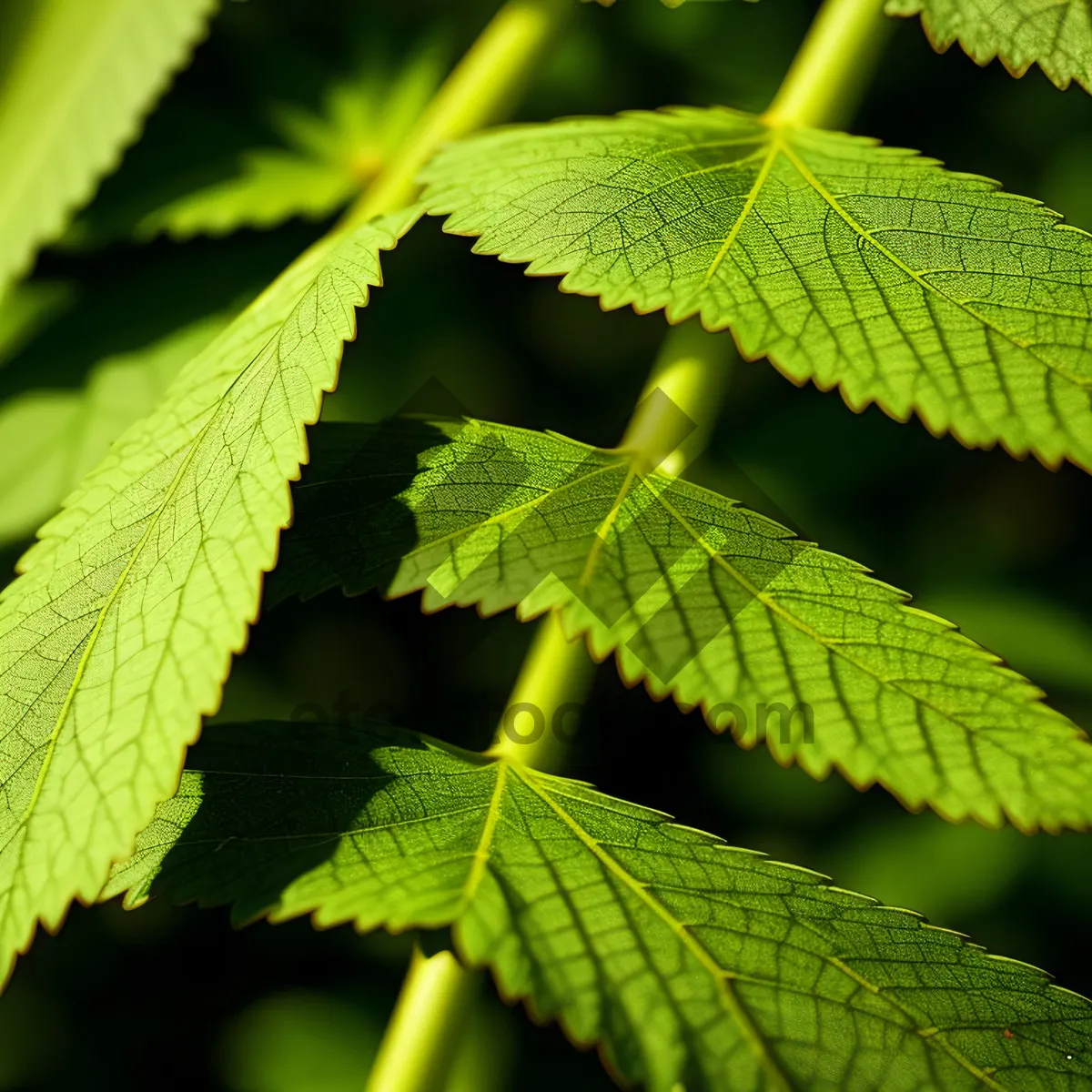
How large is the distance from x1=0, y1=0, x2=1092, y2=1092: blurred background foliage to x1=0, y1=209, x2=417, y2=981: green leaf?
0.39 meters

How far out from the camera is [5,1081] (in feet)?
3.76

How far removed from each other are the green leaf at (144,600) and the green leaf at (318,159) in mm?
368

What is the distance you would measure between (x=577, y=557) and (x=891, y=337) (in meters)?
0.18

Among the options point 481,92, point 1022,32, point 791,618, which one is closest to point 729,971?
point 791,618

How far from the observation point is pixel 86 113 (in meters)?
0.83

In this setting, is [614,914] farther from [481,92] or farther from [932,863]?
[932,863]

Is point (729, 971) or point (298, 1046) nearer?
point (729, 971)

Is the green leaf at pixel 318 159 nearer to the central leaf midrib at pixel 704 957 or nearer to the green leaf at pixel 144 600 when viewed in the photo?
the green leaf at pixel 144 600

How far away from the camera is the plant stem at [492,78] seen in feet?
2.62

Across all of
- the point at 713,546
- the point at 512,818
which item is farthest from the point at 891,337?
the point at 512,818

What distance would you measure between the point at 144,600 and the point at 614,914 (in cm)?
25

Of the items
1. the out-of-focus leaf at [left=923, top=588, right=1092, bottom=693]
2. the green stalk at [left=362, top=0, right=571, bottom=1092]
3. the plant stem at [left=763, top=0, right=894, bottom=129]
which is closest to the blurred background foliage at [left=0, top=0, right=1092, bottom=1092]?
the out-of-focus leaf at [left=923, top=588, right=1092, bottom=693]

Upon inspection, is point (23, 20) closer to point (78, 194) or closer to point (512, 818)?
point (78, 194)

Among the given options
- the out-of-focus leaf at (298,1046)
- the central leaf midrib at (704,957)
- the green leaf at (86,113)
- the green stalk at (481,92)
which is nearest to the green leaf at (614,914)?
the central leaf midrib at (704,957)
